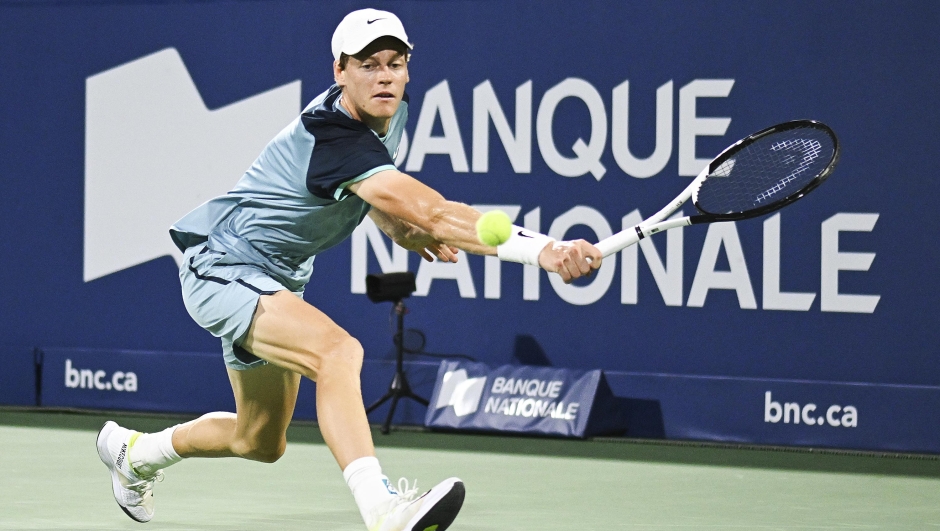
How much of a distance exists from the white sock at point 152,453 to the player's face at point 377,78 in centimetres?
136

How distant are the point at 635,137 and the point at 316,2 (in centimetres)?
201

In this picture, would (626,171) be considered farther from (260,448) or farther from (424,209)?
(424,209)

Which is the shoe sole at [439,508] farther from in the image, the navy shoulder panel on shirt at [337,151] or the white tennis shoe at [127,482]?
the white tennis shoe at [127,482]

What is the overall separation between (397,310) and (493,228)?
435 cm

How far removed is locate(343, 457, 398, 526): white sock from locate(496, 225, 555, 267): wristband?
641 millimetres

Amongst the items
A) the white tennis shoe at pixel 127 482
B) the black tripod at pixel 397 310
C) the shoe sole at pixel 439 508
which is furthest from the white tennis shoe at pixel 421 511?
the black tripod at pixel 397 310

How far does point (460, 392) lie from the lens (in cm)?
803

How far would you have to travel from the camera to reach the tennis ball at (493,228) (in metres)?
3.60

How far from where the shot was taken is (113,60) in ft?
29.2

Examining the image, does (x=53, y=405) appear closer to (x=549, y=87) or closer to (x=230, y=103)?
(x=230, y=103)

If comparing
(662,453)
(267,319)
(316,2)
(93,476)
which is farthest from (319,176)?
(316,2)

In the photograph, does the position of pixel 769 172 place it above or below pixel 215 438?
above

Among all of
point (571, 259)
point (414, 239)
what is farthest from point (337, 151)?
point (571, 259)

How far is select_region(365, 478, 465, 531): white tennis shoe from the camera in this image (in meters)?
3.69
